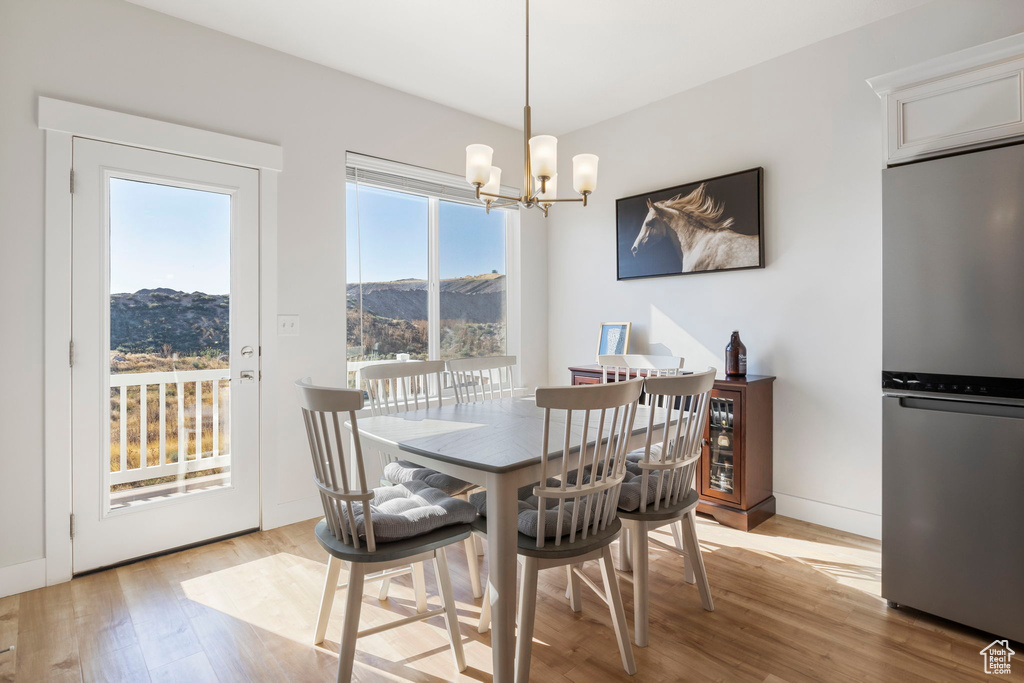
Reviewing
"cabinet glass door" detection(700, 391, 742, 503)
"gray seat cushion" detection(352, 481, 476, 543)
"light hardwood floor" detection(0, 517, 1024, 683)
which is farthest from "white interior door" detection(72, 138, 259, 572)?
"cabinet glass door" detection(700, 391, 742, 503)

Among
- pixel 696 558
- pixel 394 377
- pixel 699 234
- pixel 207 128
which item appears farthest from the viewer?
pixel 699 234

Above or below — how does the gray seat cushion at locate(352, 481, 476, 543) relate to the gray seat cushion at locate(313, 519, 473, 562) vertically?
above

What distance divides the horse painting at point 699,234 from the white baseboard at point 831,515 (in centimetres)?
144

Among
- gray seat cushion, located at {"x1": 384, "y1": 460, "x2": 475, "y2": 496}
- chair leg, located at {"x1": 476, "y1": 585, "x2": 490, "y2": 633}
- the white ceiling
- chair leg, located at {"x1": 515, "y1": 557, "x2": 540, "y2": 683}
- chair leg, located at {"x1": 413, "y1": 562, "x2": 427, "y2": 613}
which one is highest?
the white ceiling

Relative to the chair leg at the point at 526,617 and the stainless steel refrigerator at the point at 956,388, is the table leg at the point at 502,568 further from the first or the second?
the stainless steel refrigerator at the point at 956,388

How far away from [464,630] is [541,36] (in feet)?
9.56

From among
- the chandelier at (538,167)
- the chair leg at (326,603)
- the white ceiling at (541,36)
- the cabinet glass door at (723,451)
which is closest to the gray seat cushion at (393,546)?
the chair leg at (326,603)

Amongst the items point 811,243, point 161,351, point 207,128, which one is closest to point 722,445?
point 811,243

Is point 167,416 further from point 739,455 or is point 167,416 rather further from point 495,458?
point 739,455

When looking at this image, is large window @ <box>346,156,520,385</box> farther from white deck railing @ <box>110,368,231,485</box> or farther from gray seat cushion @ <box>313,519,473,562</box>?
→ gray seat cushion @ <box>313,519,473,562</box>

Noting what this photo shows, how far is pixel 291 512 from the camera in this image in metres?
3.03

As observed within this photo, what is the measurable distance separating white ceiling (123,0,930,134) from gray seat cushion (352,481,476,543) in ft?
7.55

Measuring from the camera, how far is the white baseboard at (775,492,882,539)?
2.75 meters

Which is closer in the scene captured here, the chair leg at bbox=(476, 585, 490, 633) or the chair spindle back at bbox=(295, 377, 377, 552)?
the chair spindle back at bbox=(295, 377, 377, 552)
